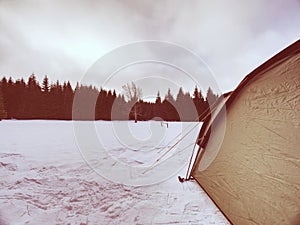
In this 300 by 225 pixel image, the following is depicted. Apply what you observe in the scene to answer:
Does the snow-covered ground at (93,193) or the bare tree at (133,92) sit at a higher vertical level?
the bare tree at (133,92)

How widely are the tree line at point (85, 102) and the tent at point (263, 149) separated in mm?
26039

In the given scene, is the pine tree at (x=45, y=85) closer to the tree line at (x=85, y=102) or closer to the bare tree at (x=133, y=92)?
the tree line at (x=85, y=102)

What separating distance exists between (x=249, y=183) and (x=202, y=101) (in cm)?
3308

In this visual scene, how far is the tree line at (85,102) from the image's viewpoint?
98.2 feet

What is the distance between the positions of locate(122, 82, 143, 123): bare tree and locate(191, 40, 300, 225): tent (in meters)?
26.9

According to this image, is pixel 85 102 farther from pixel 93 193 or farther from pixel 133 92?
pixel 93 193

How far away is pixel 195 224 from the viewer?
2.26m

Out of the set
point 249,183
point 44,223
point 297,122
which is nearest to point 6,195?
point 44,223

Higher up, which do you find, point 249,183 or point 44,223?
point 249,183

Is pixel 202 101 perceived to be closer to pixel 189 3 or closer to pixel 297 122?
pixel 189 3

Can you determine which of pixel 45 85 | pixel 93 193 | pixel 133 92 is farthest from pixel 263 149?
pixel 45 85

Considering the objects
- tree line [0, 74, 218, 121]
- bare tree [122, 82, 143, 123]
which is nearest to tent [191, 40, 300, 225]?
tree line [0, 74, 218, 121]

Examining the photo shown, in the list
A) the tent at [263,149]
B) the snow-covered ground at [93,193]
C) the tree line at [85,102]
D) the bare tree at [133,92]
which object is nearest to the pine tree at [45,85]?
the tree line at [85,102]

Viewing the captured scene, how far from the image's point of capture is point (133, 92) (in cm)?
2984
